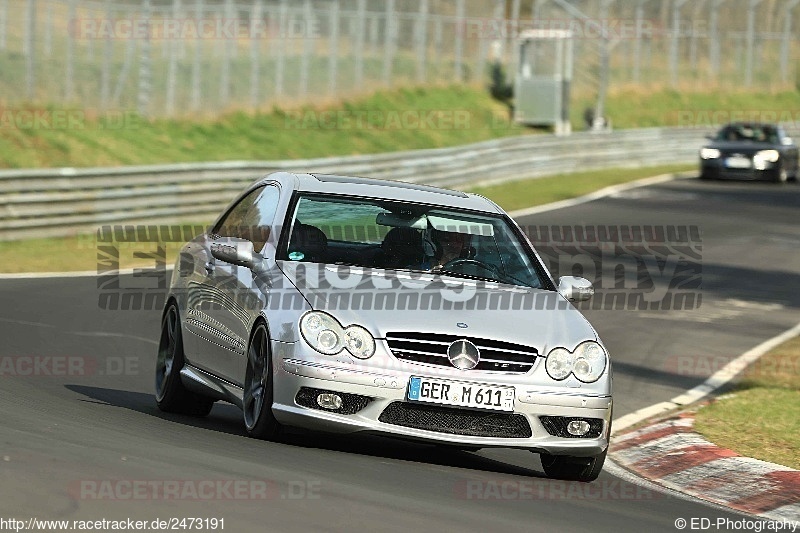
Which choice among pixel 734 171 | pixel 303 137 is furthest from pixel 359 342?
pixel 734 171

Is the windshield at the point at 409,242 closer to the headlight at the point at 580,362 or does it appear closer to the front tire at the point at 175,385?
the headlight at the point at 580,362

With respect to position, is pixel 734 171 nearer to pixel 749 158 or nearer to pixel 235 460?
pixel 749 158

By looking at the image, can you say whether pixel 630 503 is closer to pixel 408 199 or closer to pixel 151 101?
pixel 408 199

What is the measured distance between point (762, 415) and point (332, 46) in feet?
95.5

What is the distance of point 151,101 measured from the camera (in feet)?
109

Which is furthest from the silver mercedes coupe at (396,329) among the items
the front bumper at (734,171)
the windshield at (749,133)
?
the windshield at (749,133)

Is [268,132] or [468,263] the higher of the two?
[468,263]

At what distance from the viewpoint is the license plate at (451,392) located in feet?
26.8

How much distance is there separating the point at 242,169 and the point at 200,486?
1912cm

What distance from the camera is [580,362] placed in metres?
8.53

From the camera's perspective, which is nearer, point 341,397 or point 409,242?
point 341,397

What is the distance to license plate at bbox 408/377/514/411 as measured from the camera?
26.8 feet

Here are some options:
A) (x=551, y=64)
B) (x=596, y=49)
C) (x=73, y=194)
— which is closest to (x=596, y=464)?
(x=73, y=194)
